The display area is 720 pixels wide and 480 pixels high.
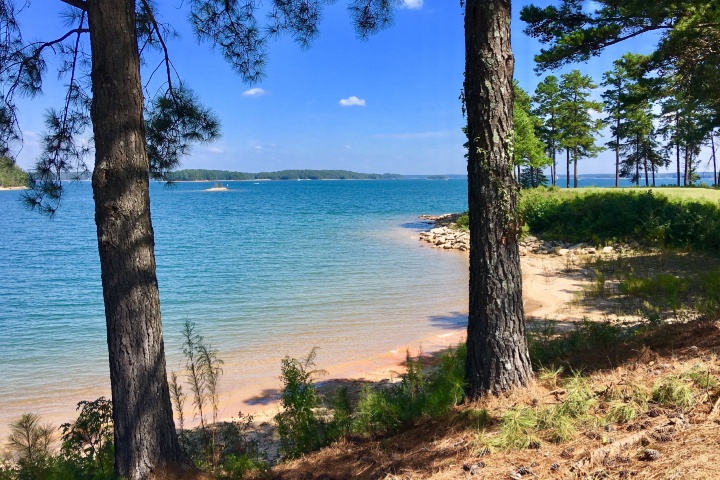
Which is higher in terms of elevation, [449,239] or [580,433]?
[580,433]

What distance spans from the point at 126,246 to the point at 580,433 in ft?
12.8

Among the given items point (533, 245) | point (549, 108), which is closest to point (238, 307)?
point (533, 245)

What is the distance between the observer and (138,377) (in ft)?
14.5

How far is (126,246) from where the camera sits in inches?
171

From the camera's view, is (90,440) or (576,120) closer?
(90,440)

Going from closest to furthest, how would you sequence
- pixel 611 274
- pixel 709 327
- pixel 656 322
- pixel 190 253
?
1. pixel 709 327
2. pixel 656 322
3. pixel 611 274
4. pixel 190 253

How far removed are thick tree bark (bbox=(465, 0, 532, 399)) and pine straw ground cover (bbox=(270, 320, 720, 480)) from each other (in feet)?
1.16

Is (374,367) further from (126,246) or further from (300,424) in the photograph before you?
(126,246)

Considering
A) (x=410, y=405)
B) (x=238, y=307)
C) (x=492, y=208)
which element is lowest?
(x=238, y=307)

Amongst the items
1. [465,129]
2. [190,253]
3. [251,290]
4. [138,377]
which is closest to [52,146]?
[138,377]

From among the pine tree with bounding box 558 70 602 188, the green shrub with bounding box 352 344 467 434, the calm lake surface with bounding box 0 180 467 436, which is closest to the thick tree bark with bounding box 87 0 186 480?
the calm lake surface with bounding box 0 180 467 436

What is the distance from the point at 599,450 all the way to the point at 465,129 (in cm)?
296

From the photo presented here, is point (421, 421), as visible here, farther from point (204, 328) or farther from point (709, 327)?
point (204, 328)

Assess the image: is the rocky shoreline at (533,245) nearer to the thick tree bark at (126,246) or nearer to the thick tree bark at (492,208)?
the thick tree bark at (492,208)
